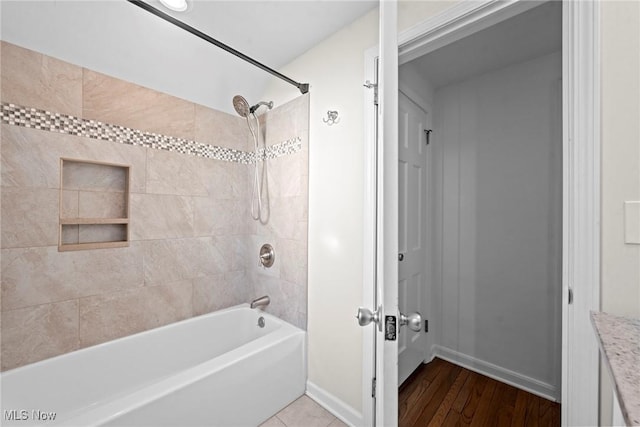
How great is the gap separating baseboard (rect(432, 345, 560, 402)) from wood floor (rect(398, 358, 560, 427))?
4 centimetres

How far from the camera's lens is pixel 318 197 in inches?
62.4

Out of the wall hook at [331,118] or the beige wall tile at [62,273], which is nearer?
the beige wall tile at [62,273]

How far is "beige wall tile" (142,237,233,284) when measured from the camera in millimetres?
1663

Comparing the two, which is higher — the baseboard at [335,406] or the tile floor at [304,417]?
the baseboard at [335,406]

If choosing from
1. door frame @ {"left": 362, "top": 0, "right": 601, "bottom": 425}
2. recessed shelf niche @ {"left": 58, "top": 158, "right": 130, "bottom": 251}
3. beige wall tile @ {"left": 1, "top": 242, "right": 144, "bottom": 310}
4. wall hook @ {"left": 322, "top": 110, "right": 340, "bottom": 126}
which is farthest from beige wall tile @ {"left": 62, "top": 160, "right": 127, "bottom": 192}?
door frame @ {"left": 362, "top": 0, "right": 601, "bottom": 425}

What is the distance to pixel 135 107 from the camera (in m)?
1.59

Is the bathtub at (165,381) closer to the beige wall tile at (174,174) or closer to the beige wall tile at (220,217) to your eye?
the beige wall tile at (220,217)

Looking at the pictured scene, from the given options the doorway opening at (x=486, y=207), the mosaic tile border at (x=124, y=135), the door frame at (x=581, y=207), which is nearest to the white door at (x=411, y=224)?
the doorway opening at (x=486, y=207)

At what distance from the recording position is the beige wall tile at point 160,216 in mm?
1600

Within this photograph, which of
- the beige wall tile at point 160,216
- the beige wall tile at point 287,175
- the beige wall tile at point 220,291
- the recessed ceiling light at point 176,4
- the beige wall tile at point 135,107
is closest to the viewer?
the recessed ceiling light at point 176,4

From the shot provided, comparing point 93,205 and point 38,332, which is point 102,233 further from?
point 38,332

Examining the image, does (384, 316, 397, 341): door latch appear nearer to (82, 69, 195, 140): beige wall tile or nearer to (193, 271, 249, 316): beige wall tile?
(193, 271, 249, 316): beige wall tile

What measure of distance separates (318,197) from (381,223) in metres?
0.92

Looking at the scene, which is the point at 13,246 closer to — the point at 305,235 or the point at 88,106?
the point at 88,106
